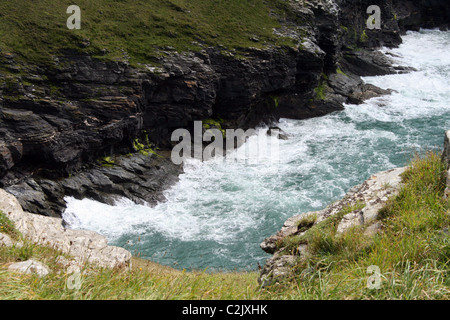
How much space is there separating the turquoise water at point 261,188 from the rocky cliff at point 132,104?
1.41 metres

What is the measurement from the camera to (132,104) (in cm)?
2091

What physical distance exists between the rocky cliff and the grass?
12496 mm

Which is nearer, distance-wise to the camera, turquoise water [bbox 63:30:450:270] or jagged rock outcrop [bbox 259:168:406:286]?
jagged rock outcrop [bbox 259:168:406:286]

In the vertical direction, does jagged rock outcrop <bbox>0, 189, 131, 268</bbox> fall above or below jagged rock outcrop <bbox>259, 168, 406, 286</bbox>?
below

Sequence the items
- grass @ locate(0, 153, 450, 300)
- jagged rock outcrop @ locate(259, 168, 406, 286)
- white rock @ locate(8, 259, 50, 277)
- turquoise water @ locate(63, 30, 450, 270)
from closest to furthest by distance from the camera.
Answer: grass @ locate(0, 153, 450, 300) → white rock @ locate(8, 259, 50, 277) → jagged rock outcrop @ locate(259, 168, 406, 286) → turquoise water @ locate(63, 30, 450, 270)

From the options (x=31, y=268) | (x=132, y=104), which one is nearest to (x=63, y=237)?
(x=31, y=268)

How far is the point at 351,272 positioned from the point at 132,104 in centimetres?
1794

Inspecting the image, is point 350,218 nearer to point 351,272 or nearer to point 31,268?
point 351,272

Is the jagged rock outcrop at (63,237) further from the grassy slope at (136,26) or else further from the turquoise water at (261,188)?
the grassy slope at (136,26)

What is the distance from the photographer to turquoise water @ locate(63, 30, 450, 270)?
1666 cm

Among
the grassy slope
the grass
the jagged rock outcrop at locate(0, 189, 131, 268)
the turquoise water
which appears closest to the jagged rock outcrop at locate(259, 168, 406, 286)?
the grass

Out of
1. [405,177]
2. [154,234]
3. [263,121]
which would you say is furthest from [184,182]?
[405,177]

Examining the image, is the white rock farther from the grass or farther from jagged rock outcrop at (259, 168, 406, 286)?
jagged rock outcrop at (259, 168, 406, 286)

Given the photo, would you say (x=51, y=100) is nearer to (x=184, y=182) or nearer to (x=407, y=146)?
(x=184, y=182)
